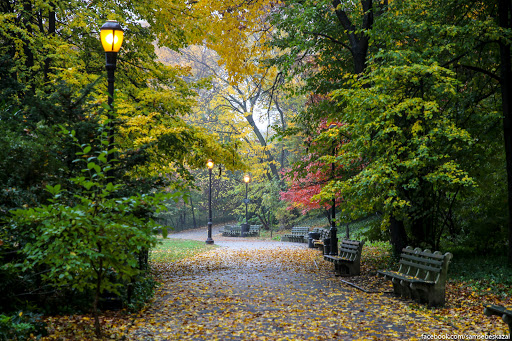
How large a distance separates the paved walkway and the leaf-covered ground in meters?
0.01

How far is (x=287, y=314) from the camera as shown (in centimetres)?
595

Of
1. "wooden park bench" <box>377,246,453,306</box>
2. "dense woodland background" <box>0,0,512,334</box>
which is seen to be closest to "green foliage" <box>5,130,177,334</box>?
"dense woodland background" <box>0,0,512,334</box>

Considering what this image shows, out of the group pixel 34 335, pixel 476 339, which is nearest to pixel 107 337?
pixel 34 335

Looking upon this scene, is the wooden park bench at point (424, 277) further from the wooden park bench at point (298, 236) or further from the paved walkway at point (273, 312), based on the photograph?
the wooden park bench at point (298, 236)

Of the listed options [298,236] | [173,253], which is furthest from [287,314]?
[298,236]

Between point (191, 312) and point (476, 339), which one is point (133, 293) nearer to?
point (191, 312)

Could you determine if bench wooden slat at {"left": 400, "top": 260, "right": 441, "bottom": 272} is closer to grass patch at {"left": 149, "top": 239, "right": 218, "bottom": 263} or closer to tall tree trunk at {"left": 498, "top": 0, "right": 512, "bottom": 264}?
tall tree trunk at {"left": 498, "top": 0, "right": 512, "bottom": 264}

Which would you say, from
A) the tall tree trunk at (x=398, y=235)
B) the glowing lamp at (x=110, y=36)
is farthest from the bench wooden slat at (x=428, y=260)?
the glowing lamp at (x=110, y=36)

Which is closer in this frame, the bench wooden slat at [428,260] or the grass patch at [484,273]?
the bench wooden slat at [428,260]

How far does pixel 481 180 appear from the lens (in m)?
9.20

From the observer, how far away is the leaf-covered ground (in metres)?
4.92

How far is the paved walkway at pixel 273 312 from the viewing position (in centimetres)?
498

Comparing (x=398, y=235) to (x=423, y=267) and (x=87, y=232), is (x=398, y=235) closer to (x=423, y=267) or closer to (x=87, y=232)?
(x=423, y=267)

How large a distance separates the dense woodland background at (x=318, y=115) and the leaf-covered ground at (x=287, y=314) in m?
1.06
